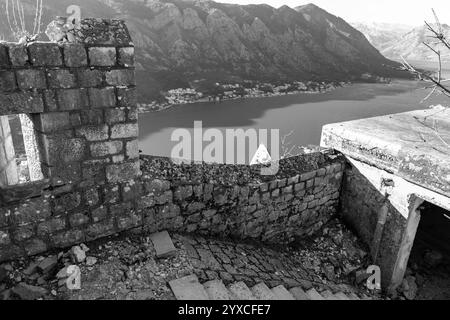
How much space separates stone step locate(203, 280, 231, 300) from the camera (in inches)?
119

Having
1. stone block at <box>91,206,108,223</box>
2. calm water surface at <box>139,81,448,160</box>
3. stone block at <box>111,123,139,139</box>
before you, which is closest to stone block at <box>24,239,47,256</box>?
stone block at <box>91,206,108,223</box>

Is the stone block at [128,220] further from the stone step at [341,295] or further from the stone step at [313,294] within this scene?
the stone step at [341,295]

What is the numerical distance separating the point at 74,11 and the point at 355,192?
4.40 metres

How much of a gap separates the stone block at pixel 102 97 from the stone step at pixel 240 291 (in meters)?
2.05

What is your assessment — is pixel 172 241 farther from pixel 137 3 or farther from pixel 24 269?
pixel 137 3

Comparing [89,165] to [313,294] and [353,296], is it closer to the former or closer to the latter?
[313,294]

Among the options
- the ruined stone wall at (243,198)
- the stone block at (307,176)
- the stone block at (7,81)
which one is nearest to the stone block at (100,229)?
the ruined stone wall at (243,198)

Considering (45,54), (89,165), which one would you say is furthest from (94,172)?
(45,54)

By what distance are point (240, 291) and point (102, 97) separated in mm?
2199

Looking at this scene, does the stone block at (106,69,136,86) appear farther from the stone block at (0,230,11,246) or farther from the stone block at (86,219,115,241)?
the stone block at (0,230,11,246)

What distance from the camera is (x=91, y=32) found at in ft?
9.60

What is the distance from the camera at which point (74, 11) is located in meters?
2.96

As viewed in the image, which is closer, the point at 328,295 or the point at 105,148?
the point at 105,148
